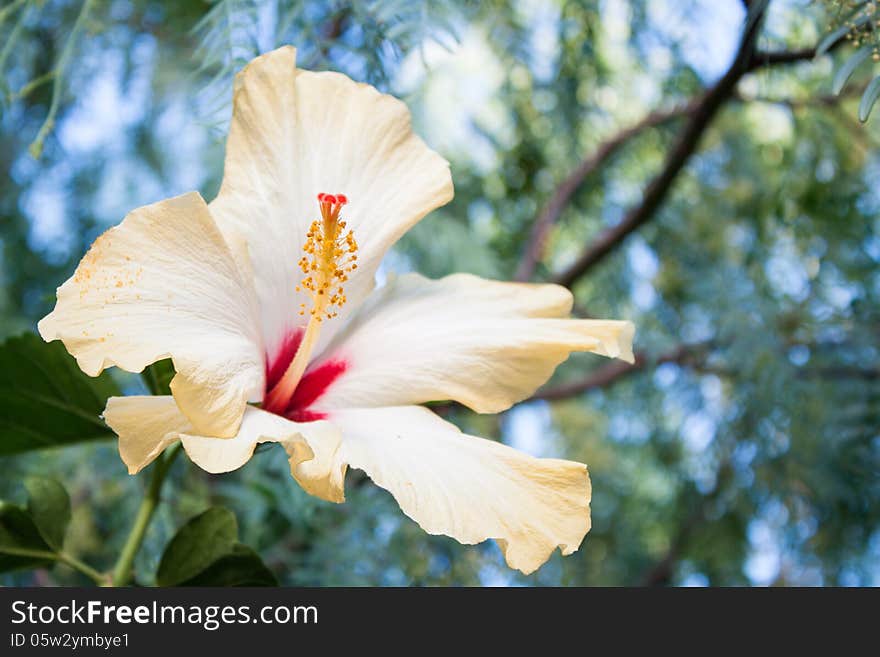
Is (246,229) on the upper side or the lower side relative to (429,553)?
upper

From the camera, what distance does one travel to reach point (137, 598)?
579 mm

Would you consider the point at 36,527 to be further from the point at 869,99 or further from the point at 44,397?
the point at 869,99

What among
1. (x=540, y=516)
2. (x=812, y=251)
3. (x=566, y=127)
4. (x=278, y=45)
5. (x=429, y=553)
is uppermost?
(x=278, y=45)

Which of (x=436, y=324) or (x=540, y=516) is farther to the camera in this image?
(x=436, y=324)

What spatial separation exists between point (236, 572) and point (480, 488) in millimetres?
215

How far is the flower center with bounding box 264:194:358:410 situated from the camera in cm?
61

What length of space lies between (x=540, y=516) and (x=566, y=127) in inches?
43.4

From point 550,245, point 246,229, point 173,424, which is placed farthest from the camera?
point 550,245

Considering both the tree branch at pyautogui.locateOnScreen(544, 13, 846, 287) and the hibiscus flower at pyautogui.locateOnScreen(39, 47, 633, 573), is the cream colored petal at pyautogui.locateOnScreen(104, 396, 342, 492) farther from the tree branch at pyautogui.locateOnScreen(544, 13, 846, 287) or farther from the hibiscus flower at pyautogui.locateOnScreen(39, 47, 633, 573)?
the tree branch at pyautogui.locateOnScreen(544, 13, 846, 287)

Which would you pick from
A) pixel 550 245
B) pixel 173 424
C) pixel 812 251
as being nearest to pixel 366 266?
pixel 173 424

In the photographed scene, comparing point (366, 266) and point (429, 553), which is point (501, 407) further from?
point (429, 553)

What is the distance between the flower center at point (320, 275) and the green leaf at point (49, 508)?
0.55ft

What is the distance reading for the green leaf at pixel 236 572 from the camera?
25.1 inches

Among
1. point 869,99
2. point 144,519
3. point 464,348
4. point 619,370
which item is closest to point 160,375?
point 144,519
